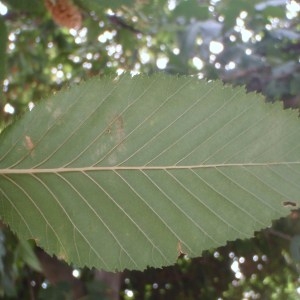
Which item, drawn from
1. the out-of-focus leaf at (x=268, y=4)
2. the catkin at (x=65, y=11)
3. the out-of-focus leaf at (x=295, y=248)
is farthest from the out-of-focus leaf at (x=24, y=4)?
the out-of-focus leaf at (x=295, y=248)

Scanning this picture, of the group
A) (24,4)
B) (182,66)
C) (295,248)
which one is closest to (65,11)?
(24,4)

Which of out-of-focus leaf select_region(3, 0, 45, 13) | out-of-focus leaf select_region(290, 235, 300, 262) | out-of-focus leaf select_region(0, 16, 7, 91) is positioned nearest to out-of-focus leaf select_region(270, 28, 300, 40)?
out-of-focus leaf select_region(290, 235, 300, 262)

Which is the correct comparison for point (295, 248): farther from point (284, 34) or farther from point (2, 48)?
point (2, 48)

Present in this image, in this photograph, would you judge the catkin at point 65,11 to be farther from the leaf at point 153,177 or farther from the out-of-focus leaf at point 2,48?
the leaf at point 153,177

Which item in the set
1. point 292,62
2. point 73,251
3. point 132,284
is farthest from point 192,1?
point 73,251

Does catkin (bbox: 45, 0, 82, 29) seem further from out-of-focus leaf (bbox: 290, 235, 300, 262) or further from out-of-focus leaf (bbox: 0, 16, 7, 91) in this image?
out-of-focus leaf (bbox: 290, 235, 300, 262)
